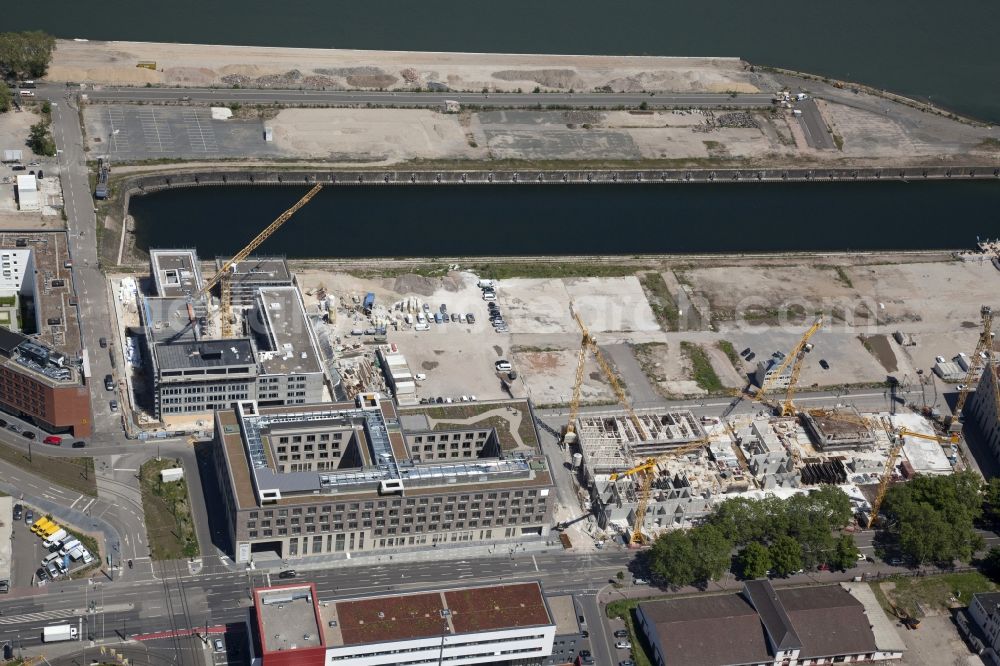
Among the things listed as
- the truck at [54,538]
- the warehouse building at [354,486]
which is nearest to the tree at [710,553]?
the warehouse building at [354,486]

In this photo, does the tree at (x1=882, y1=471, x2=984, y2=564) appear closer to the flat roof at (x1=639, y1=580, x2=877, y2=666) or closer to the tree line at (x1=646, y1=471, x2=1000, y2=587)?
the tree line at (x1=646, y1=471, x2=1000, y2=587)

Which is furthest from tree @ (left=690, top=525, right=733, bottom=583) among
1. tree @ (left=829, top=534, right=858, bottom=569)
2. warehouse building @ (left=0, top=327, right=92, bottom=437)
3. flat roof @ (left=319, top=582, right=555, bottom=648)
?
warehouse building @ (left=0, top=327, right=92, bottom=437)

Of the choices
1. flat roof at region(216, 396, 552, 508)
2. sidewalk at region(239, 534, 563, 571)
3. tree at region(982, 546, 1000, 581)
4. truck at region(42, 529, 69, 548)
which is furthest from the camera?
tree at region(982, 546, 1000, 581)

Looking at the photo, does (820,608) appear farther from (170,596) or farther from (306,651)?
(170,596)

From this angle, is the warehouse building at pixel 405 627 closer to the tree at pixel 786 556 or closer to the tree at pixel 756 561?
the tree at pixel 756 561

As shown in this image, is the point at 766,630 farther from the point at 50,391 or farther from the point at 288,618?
the point at 50,391

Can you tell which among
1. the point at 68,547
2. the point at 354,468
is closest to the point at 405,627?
the point at 354,468
